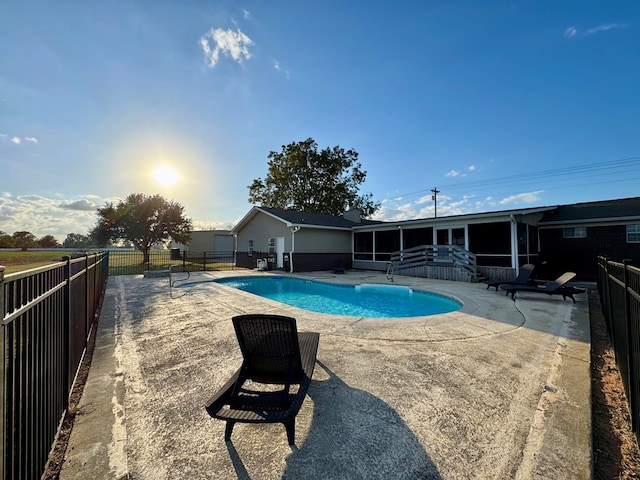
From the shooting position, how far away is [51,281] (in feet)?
7.41

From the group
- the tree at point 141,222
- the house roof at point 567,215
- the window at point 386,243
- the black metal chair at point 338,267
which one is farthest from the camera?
the tree at point 141,222

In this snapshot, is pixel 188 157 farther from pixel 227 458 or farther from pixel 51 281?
pixel 227 458

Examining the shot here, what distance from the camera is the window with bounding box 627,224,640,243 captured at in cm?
1150

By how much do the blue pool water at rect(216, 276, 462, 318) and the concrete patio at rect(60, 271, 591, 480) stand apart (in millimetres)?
3397

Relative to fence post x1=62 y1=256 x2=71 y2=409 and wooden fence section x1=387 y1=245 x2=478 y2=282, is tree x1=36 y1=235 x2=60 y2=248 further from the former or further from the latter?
fence post x1=62 y1=256 x2=71 y2=409

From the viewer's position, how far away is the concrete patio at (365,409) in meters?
1.98

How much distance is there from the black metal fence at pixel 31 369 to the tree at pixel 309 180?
2947cm

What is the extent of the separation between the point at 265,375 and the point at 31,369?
1.70 meters

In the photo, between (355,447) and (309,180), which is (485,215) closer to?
(355,447)

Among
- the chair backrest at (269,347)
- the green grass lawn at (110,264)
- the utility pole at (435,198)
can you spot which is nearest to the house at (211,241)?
the green grass lawn at (110,264)

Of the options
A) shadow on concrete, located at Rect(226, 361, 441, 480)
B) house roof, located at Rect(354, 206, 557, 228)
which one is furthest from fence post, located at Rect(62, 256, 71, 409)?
house roof, located at Rect(354, 206, 557, 228)

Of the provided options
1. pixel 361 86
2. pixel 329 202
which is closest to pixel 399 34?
pixel 361 86

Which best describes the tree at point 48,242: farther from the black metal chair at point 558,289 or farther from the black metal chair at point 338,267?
the black metal chair at point 558,289

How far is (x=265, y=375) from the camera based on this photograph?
2.71 metres
